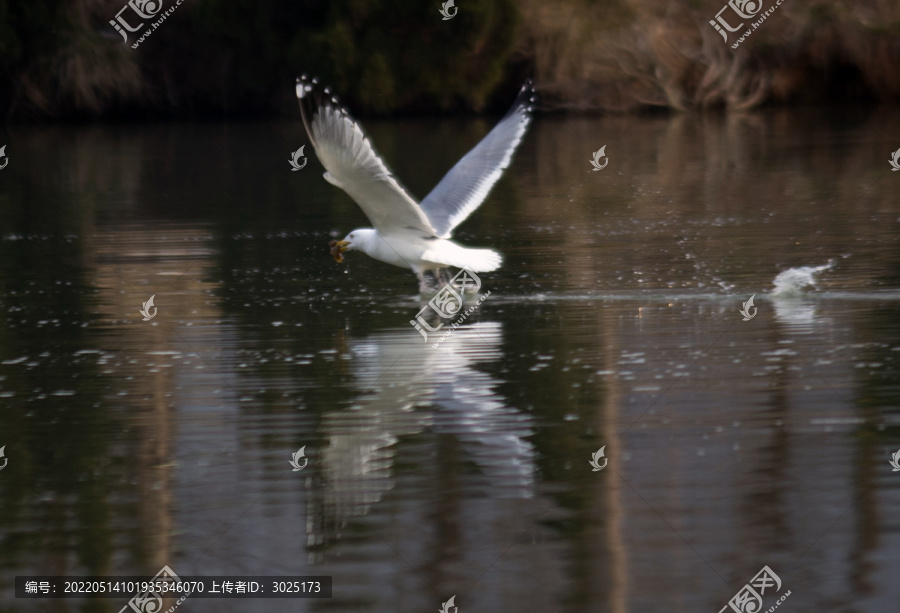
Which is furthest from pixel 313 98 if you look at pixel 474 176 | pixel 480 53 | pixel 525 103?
pixel 480 53

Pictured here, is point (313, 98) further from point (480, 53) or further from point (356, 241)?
point (480, 53)

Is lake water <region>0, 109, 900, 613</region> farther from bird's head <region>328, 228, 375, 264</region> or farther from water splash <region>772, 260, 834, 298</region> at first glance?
bird's head <region>328, 228, 375, 264</region>

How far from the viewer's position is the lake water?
5.28 m

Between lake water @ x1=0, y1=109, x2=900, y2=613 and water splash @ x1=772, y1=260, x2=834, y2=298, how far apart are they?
65 millimetres

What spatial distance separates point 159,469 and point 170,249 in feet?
26.4

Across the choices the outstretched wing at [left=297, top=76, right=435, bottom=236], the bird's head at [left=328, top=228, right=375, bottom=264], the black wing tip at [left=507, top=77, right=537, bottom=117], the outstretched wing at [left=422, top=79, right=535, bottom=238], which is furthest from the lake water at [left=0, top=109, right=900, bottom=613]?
the black wing tip at [left=507, top=77, right=537, bottom=117]

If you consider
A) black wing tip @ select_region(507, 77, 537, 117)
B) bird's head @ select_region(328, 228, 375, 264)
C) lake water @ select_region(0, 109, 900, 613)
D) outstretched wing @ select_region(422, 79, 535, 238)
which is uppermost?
black wing tip @ select_region(507, 77, 537, 117)

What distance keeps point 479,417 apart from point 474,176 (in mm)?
4338

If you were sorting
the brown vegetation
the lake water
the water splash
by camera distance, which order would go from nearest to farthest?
the lake water
the water splash
the brown vegetation

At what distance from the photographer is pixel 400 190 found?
31.6ft

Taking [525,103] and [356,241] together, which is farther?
Answer: [525,103]

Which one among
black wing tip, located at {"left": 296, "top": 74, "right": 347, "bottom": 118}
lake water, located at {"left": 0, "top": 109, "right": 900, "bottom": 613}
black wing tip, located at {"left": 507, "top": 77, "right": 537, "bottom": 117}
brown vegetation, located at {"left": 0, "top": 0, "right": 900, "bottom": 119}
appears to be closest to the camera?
lake water, located at {"left": 0, "top": 109, "right": 900, "bottom": 613}

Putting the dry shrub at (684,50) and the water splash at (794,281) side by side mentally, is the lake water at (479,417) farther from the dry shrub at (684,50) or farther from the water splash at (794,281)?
the dry shrub at (684,50)

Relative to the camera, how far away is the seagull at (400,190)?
30.7ft
